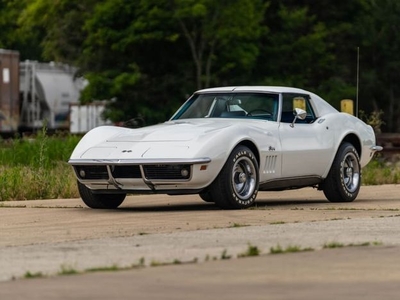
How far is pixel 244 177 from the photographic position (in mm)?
15258

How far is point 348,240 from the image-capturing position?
11438 mm

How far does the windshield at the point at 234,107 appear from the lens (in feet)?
53.3

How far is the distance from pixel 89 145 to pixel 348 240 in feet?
15.0

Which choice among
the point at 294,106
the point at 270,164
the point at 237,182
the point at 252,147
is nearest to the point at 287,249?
the point at 237,182

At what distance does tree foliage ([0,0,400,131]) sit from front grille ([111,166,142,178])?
121ft

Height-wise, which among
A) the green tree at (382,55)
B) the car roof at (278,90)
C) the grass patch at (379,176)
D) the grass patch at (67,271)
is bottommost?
the grass patch at (379,176)

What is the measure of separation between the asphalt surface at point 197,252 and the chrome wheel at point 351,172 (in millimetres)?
945

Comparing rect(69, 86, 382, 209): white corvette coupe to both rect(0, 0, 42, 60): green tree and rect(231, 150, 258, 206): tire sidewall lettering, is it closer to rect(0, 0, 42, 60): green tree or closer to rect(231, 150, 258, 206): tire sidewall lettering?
rect(231, 150, 258, 206): tire sidewall lettering

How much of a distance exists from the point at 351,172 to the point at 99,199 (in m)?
3.25

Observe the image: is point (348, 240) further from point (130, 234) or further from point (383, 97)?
point (383, 97)

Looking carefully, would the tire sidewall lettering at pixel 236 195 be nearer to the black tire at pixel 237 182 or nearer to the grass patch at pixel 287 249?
the black tire at pixel 237 182

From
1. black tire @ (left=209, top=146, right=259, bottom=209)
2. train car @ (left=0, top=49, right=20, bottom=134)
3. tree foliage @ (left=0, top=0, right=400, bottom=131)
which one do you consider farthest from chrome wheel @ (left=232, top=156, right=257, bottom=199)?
tree foliage @ (left=0, top=0, right=400, bottom=131)

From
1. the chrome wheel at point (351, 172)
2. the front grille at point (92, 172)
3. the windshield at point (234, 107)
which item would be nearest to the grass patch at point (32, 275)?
the front grille at point (92, 172)

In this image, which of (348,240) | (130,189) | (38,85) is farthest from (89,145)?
(38,85)
